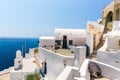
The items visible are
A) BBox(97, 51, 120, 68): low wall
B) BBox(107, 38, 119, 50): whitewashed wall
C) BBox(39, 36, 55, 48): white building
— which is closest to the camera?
BBox(97, 51, 120, 68): low wall

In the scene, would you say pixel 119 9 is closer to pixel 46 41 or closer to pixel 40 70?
pixel 46 41

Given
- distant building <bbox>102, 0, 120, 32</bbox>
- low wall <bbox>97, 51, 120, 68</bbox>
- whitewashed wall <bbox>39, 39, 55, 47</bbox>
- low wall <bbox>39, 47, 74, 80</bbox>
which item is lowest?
low wall <bbox>39, 47, 74, 80</bbox>

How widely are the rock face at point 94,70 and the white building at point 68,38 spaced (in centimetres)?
1122

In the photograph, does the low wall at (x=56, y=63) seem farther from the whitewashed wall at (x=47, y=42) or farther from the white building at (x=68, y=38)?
the white building at (x=68, y=38)

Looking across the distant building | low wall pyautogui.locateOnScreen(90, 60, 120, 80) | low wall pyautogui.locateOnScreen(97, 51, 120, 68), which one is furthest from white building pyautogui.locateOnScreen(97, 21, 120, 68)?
the distant building

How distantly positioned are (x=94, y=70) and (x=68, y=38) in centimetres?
1214

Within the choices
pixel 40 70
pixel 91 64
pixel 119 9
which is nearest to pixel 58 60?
pixel 91 64

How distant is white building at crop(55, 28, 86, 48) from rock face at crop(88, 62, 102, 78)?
36.8 feet

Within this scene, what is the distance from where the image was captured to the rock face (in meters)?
11.2

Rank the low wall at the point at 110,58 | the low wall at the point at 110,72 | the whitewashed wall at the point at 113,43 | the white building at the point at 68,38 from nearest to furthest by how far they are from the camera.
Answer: the low wall at the point at 110,72 → the low wall at the point at 110,58 → the whitewashed wall at the point at 113,43 → the white building at the point at 68,38

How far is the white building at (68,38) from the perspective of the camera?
22.9m

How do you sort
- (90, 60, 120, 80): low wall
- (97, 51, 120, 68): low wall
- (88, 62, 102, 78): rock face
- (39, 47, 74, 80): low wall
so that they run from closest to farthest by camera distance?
(90, 60, 120, 80): low wall, (88, 62, 102, 78): rock face, (97, 51, 120, 68): low wall, (39, 47, 74, 80): low wall

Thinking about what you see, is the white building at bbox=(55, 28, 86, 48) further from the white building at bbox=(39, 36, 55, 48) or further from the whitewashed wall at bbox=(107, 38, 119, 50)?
the whitewashed wall at bbox=(107, 38, 119, 50)

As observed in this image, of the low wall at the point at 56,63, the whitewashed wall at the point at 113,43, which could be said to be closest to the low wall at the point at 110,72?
the low wall at the point at 56,63
